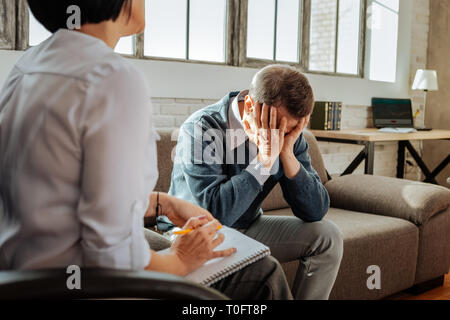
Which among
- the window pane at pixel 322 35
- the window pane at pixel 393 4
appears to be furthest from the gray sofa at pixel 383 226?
the window pane at pixel 393 4

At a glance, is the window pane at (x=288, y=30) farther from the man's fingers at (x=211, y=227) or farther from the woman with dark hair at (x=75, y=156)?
the woman with dark hair at (x=75, y=156)

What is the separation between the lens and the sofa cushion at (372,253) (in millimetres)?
2039

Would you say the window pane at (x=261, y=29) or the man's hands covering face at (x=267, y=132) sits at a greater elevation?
the window pane at (x=261, y=29)

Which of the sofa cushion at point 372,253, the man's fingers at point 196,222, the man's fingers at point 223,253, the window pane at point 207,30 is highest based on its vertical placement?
the window pane at point 207,30

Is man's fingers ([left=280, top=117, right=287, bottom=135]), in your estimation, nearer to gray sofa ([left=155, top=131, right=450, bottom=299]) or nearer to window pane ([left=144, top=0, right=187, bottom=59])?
gray sofa ([left=155, top=131, right=450, bottom=299])

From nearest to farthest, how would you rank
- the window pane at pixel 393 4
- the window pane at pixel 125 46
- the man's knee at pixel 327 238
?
1. the man's knee at pixel 327 238
2. the window pane at pixel 125 46
3. the window pane at pixel 393 4

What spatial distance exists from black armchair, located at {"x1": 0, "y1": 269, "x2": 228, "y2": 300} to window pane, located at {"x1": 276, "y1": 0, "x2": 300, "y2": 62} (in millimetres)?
3244

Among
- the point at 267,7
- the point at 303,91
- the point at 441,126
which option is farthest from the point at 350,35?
the point at 303,91

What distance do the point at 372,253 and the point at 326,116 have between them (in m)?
1.69

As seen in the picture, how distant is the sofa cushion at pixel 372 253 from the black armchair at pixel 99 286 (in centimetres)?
121

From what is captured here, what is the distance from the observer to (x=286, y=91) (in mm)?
1475

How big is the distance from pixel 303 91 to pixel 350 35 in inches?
124

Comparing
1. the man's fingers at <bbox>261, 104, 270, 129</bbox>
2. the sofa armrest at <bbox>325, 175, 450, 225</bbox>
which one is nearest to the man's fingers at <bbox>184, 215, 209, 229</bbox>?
the man's fingers at <bbox>261, 104, 270, 129</bbox>

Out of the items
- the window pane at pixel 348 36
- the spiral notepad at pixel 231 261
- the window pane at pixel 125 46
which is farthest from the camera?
the window pane at pixel 348 36
